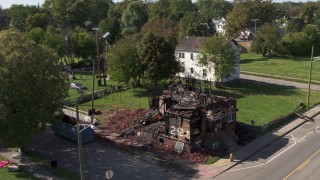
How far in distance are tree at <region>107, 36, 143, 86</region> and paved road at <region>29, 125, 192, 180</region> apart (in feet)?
67.5

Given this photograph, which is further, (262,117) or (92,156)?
(262,117)

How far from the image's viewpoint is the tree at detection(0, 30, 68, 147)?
3266 centimetres

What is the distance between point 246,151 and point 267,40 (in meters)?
63.9

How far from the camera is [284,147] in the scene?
3791 centimetres

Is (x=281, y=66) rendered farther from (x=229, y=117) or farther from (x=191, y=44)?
(x=229, y=117)

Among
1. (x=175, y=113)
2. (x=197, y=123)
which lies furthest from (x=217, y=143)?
(x=175, y=113)

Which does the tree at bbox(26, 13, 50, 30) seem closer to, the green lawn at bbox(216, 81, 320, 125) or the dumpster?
the green lawn at bbox(216, 81, 320, 125)

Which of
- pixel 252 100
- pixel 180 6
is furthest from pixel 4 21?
pixel 252 100

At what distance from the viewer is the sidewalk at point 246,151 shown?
3225 centimetres

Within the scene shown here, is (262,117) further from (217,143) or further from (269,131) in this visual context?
(217,143)

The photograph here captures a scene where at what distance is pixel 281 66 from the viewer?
8362 centimetres

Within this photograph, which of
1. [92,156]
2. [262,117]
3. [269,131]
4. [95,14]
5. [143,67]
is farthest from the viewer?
[95,14]

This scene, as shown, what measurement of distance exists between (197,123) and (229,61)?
88.5ft

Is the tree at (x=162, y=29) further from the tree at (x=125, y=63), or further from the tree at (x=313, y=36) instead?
the tree at (x=313, y=36)
